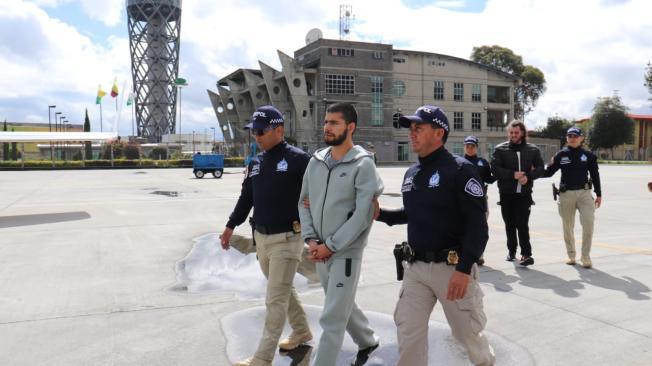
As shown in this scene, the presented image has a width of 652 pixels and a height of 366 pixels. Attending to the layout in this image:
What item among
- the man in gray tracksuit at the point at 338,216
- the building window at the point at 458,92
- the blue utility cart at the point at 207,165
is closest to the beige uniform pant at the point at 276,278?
the man in gray tracksuit at the point at 338,216

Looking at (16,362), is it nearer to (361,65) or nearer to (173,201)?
(173,201)

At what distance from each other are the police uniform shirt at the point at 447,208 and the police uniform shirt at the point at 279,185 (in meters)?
1.01

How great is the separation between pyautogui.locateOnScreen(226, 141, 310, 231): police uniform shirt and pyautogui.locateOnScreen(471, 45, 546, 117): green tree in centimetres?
8100

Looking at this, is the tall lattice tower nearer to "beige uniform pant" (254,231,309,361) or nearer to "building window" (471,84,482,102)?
"building window" (471,84,482,102)

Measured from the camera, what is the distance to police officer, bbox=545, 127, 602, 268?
710cm

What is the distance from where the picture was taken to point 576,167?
23.4ft

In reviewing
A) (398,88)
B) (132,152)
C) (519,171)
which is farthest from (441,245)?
(398,88)

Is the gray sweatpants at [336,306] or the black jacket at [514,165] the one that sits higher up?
the black jacket at [514,165]

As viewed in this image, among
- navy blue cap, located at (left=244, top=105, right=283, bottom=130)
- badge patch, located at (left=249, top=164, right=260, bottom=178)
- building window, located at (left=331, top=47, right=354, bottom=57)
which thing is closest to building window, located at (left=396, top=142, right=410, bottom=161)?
building window, located at (left=331, top=47, right=354, bottom=57)

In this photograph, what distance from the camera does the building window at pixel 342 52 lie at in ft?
193

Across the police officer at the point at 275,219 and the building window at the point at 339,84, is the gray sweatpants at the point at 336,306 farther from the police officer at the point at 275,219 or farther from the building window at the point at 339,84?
the building window at the point at 339,84

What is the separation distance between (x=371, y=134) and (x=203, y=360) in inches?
2338

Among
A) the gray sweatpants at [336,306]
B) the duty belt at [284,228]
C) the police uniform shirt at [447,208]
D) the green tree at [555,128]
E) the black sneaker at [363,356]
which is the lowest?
the black sneaker at [363,356]

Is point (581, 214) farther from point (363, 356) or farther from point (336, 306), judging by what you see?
point (336, 306)
